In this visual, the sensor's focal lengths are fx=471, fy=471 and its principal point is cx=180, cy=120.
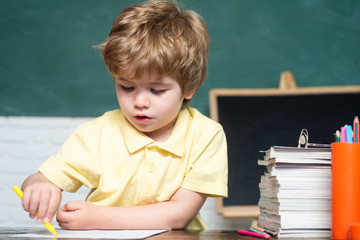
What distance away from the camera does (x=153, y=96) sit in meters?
1.09

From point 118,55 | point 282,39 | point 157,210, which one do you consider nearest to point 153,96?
point 118,55

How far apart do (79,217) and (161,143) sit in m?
0.30

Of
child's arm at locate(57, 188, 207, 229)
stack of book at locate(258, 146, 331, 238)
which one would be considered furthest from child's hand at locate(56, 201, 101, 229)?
stack of book at locate(258, 146, 331, 238)

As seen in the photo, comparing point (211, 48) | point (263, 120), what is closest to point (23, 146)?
point (211, 48)

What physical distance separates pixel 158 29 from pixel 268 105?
→ 1157 mm

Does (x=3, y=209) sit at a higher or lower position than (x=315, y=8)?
lower

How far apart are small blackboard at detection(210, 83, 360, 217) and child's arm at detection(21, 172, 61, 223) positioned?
1191 mm

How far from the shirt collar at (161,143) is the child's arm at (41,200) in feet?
0.72

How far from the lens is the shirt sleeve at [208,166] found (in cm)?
115

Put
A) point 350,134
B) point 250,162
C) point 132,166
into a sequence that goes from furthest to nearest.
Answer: point 250,162, point 132,166, point 350,134

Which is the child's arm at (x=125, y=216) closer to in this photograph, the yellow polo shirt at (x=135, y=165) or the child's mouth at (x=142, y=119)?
the yellow polo shirt at (x=135, y=165)

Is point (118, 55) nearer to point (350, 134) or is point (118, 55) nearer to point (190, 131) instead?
point (190, 131)

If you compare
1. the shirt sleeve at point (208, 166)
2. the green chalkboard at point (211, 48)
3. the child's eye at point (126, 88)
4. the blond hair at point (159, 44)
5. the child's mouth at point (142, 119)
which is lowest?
the shirt sleeve at point (208, 166)

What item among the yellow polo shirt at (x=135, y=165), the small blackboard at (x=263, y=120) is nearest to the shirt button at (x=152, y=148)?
the yellow polo shirt at (x=135, y=165)
